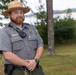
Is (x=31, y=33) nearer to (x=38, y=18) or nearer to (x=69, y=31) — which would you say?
(x=38, y=18)

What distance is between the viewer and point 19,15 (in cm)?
440

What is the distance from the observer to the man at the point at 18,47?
4.28 meters

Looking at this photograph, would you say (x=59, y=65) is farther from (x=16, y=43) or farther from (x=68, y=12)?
(x=68, y=12)

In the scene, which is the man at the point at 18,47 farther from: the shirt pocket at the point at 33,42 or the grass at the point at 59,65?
the grass at the point at 59,65

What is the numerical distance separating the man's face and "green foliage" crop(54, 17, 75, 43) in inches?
1051

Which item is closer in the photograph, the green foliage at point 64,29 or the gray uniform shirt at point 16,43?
the gray uniform shirt at point 16,43

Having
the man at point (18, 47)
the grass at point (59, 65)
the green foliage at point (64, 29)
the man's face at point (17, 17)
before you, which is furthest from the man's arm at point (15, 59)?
the green foliage at point (64, 29)

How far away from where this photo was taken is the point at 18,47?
170 inches

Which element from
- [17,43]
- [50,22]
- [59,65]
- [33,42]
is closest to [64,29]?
[50,22]

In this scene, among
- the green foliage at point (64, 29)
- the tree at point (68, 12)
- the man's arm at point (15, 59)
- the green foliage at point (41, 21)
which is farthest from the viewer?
the tree at point (68, 12)

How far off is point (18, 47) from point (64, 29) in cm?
2744

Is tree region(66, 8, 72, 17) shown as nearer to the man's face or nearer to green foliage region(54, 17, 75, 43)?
green foliage region(54, 17, 75, 43)

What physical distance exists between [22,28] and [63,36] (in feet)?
91.3

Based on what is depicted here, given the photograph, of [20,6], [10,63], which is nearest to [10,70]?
[10,63]
